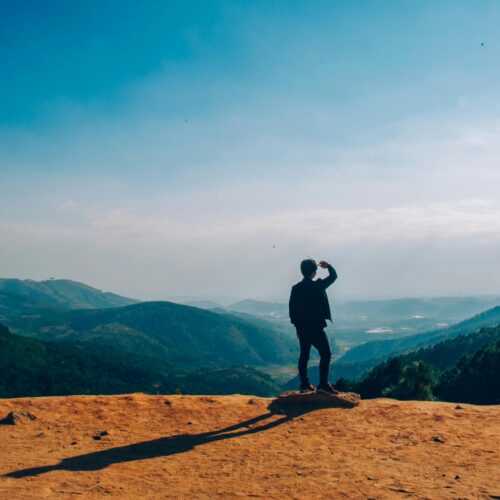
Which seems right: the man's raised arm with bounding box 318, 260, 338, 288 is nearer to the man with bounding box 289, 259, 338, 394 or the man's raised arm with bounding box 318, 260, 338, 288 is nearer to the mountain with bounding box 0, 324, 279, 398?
the man with bounding box 289, 259, 338, 394

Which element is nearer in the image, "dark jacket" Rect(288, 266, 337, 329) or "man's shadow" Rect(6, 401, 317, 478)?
"man's shadow" Rect(6, 401, 317, 478)

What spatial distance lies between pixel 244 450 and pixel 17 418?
20.8ft

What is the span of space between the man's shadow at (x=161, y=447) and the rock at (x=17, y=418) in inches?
138

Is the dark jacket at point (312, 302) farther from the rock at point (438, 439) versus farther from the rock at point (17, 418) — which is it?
the rock at point (17, 418)

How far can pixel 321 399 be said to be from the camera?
12.4 metres

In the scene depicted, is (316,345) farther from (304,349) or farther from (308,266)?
(308,266)

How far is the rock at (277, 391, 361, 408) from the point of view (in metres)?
12.2

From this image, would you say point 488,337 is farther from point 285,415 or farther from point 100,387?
point 285,415

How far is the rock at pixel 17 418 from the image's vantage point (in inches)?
436

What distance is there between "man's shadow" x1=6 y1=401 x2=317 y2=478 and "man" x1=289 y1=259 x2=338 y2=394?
153cm

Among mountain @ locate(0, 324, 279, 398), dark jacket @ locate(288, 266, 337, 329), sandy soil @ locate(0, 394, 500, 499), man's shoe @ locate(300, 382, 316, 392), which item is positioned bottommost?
mountain @ locate(0, 324, 279, 398)

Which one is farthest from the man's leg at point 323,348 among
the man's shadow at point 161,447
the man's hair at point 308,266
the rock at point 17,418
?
the rock at point 17,418

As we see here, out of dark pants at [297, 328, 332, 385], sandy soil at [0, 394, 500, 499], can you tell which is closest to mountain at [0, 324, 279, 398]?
sandy soil at [0, 394, 500, 499]

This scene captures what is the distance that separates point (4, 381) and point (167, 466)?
184415 mm
